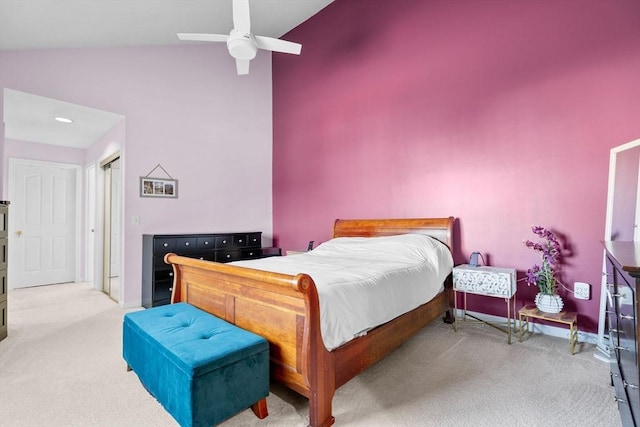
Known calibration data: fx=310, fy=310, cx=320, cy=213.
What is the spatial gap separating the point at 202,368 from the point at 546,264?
2.81 metres

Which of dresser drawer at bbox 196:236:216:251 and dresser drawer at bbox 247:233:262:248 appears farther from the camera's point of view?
dresser drawer at bbox 247:233:262:248

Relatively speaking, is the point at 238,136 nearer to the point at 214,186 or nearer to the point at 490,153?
the point at 214,186

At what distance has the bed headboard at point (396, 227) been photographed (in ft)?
11.0

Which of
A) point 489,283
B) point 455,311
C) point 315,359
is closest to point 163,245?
point 315,359

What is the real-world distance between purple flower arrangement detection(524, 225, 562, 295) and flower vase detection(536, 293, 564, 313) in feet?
0.16

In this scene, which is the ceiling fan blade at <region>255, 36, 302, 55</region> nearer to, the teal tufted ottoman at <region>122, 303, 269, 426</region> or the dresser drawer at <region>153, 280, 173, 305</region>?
the teal tufted ottoman at <region>122, 303, 269, 426</region>

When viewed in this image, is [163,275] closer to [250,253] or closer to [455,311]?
[250,253]

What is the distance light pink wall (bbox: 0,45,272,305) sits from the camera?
3598mm

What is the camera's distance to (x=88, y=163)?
5430 millimetres

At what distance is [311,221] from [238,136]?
184 centimetres

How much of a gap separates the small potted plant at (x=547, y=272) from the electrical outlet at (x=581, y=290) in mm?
128

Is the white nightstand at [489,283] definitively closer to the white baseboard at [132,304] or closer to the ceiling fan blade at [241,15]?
the ceiling fan blade at [241,15]

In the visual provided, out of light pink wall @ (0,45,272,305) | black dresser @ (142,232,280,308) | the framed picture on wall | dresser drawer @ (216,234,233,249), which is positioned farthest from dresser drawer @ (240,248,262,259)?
the framed picture on wall

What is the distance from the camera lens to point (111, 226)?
14.8 ft
